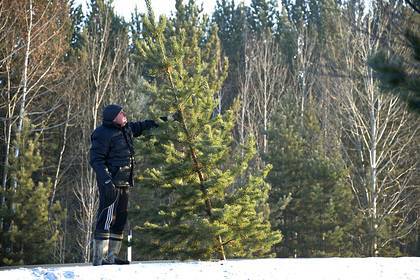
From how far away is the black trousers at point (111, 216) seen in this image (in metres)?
7.58

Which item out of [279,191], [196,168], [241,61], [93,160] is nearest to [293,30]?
[241,61]

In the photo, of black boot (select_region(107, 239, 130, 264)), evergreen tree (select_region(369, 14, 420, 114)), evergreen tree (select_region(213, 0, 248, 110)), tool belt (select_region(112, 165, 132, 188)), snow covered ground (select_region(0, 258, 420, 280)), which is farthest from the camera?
evergreen tree (select_region(213, 0, 248, 110))

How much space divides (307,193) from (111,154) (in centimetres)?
1845

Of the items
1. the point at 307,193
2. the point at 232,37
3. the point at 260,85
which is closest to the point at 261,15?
the point at 232,37

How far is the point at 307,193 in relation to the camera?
2523 cm

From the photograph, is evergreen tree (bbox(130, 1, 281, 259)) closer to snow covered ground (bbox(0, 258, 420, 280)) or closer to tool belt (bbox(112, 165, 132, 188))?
tool belt (bbox(112, 165, 132, 188))

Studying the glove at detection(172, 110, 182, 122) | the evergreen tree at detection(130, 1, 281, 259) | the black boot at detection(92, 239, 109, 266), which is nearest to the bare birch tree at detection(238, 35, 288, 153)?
the evergreen tree at detection(130, 1, 281, 259)

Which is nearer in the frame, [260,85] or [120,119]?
[120,119]

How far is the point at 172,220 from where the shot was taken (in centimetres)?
1176

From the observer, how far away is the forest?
36.8 ft

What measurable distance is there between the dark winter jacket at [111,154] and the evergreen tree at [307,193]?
51.6ft

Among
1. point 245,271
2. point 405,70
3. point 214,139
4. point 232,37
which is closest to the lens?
point 405,70

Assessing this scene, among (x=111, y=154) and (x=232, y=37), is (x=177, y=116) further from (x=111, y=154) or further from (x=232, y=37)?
(x=232, y=37)

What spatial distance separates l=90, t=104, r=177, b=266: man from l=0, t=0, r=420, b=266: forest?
2.84 meters
